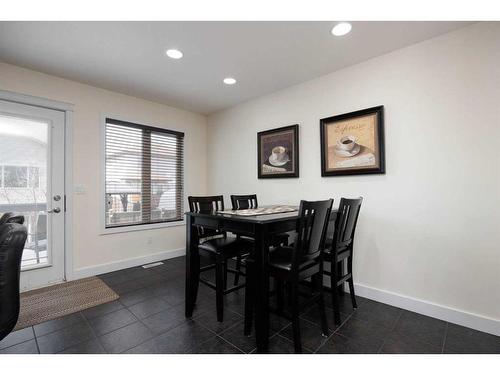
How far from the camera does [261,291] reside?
1582 millimetres

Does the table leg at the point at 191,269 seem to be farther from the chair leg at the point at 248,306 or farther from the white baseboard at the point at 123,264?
the white baseboard at the point at 123,264

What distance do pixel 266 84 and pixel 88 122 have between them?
238 cm

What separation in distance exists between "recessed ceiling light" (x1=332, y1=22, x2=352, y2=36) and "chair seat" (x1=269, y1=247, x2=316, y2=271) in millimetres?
1906

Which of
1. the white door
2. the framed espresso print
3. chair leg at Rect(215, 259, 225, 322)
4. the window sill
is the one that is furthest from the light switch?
the framed espresso print

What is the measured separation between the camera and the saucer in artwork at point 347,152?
2507 millimetres

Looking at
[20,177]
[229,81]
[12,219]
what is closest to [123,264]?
[20,177]

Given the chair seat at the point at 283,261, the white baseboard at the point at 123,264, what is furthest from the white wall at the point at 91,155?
the chair seat at the point at 283,261

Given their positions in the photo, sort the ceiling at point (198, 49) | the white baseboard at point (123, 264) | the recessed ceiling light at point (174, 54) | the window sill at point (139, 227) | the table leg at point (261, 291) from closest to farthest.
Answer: the table leg at point (261, 291)
the ceiling at point (198, 49)
the recessed ceiling light at point (174, 54)
the white baseboard at point (123, 264)
the window sill at point (139, 227)

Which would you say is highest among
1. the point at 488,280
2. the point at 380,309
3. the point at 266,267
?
the point at 266,267

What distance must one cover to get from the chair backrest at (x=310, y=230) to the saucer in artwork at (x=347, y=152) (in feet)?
3.39
